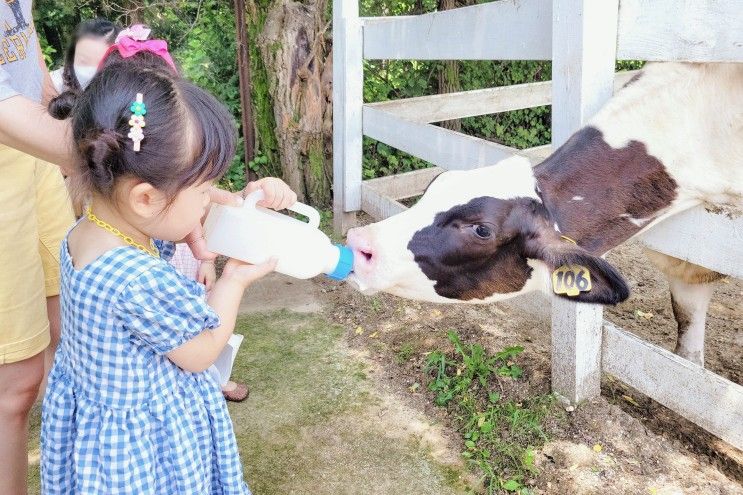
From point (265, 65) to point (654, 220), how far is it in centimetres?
338

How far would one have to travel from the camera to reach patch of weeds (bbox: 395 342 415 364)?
3008 millimetres

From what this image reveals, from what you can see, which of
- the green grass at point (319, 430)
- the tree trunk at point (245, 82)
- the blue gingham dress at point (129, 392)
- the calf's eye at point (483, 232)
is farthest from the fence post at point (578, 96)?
the tree trunk at point (245, 82)

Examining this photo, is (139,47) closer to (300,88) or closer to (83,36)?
(83,36)

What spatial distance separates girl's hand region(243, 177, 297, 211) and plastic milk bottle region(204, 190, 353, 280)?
5 centimetres

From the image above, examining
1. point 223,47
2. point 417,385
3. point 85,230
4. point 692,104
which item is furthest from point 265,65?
point 85,230

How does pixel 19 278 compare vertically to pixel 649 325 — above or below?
above

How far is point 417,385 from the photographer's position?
280cm

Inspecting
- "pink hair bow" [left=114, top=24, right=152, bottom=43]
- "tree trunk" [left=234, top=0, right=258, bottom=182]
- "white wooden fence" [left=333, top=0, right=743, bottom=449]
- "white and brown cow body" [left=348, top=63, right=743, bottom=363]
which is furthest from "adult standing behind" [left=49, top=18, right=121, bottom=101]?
"tree trunk" [left=234, top=0, right=258, bottom=182]

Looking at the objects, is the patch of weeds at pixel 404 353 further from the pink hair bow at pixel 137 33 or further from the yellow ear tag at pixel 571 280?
the pink hair bow at pixel 137 33

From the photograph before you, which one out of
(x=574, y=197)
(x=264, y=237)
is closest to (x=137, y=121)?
(x=264, y=237)

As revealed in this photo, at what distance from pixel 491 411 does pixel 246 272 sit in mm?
1363

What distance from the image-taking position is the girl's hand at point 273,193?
1632 millimetres

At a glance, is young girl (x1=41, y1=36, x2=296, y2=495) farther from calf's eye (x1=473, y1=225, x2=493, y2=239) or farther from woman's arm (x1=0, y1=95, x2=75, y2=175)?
calf's eye (x1=473, y1=225, x2=493, y2=239)

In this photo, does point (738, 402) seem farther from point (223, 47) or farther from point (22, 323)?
point (223, 47)
